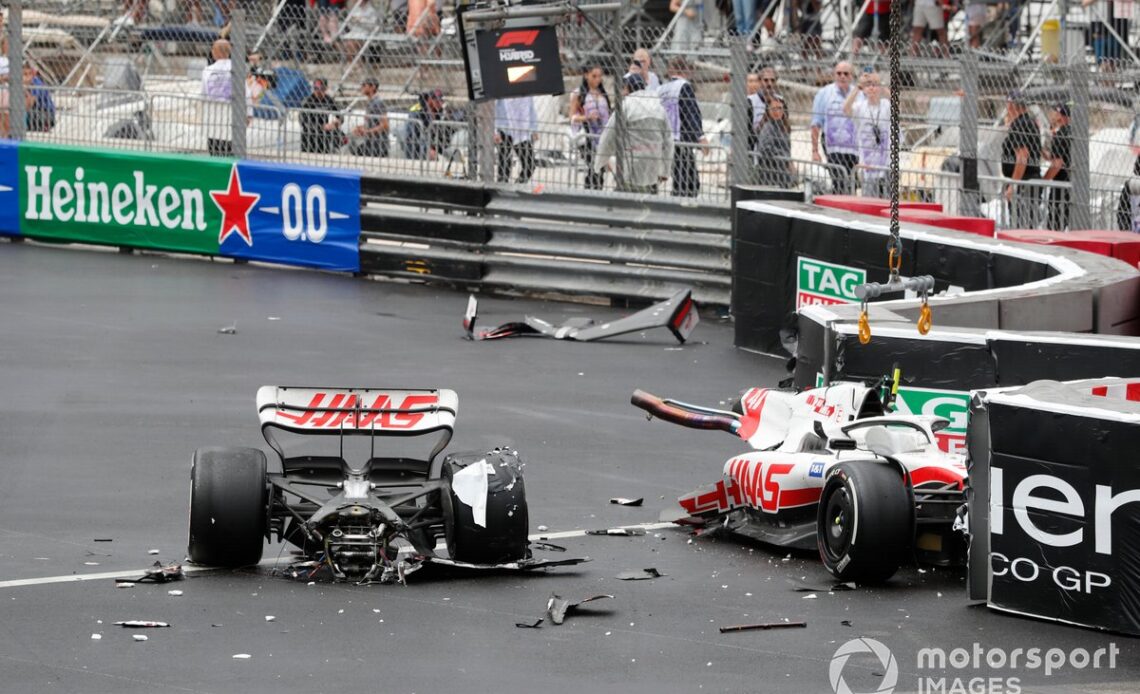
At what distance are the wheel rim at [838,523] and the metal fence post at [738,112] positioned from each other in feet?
31.9

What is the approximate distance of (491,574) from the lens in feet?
28.6

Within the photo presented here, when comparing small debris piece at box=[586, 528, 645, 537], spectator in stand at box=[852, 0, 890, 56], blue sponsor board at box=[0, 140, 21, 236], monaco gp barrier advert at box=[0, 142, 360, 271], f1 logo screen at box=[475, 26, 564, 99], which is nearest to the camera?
small debris piece at box=[586, 528, 645, 537]

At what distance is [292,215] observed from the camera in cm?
2075

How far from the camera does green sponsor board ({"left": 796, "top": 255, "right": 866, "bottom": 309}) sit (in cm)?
1505

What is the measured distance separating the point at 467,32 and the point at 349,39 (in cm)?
335

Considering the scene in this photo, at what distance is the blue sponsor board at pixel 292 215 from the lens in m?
20.4

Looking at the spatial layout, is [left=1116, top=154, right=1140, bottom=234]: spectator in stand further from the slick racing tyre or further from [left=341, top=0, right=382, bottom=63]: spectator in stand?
[left=341, top=0, right=382, bottom=63]: spectator in stand

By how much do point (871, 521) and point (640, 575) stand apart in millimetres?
1104

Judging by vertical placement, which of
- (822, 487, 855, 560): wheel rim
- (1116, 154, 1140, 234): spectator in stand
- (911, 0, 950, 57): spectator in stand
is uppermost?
(911, 0, 950, 57): spectator in stand

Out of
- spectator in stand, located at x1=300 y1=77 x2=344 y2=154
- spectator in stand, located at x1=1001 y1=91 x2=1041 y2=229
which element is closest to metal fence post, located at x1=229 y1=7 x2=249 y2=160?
spectator in stand, located at x1=300 y1=77 x2=344 y2=154

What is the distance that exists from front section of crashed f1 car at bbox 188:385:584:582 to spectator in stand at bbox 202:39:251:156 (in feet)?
42.3

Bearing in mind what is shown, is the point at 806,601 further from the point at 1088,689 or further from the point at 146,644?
the point at 146,644

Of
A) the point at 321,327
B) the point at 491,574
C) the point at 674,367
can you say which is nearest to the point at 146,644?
the point at 491,574

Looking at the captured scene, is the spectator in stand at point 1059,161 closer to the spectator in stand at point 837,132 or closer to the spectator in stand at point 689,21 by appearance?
the spectator in stand at point 837,132
